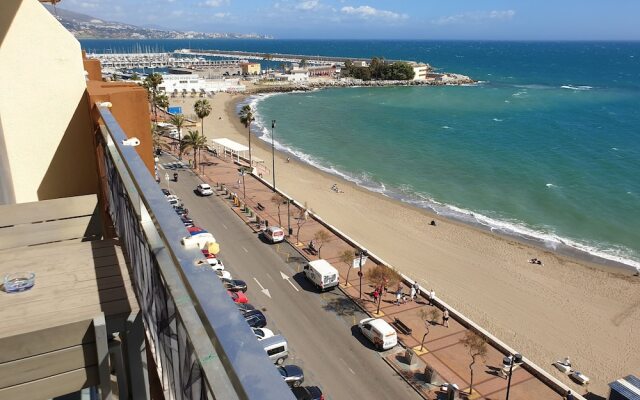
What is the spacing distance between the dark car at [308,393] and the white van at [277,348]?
1.82 m

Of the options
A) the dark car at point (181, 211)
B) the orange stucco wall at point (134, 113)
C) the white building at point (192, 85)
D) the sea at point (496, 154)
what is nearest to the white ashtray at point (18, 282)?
the orange stucco wall at point (134, 113)

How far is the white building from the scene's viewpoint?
94.8 m

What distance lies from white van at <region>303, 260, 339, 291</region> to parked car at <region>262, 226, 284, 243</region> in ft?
16.0

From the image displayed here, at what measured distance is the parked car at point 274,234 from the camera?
27.0 metres

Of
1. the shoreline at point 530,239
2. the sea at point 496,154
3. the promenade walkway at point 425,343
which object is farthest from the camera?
the sea at point 496,154

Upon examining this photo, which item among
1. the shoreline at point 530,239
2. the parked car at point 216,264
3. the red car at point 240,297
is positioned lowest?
the shoreline at point 530,239

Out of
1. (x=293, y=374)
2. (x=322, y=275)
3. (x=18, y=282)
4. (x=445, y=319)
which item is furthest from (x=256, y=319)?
(x=18, y=282)

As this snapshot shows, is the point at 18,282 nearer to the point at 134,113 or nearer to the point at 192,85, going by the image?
the point at 134,113

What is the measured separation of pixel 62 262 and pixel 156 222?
219cm

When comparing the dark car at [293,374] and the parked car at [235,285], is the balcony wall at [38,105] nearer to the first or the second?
the dark car at [293,374]

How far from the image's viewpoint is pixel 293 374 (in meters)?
15.9

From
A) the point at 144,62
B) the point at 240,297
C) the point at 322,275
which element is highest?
the point at 144,62

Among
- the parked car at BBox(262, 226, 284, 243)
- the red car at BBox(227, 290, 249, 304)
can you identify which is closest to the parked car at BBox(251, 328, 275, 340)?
the red car at BBox(227, 290, 249, 304)

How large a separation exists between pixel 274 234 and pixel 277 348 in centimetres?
1069
